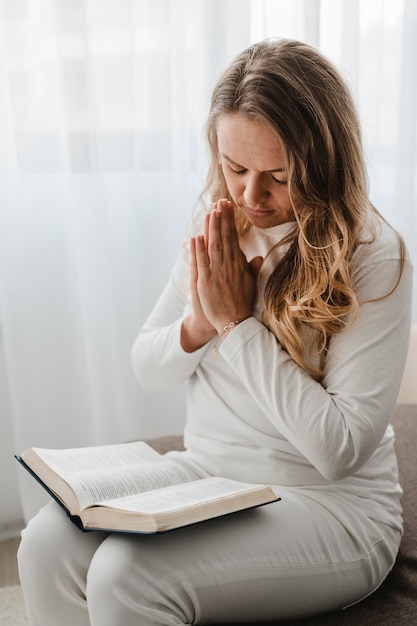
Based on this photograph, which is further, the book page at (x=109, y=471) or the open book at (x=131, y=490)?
the book page at (x=109, y=471)

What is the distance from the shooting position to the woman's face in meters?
1.27

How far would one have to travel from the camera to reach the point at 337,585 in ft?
3.92

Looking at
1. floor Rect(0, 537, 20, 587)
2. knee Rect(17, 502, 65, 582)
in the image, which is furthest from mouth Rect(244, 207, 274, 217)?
floor Rect(0, 537, 20, 587)

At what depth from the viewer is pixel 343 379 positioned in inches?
48.8

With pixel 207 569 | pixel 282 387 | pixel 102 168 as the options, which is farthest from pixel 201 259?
pixel 102 168

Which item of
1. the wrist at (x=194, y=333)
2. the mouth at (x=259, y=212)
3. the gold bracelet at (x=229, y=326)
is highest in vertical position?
the mouth at (x=259, y=212)

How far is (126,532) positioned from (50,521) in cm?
19

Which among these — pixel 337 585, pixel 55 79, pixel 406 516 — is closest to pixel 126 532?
pixel 337 585

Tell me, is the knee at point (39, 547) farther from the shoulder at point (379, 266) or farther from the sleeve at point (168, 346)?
the shoulder at point (379, 266)

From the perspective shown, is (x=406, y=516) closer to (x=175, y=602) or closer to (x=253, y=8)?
(x=175, y=602)

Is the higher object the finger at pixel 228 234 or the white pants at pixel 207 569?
the finger at pixel 228 234

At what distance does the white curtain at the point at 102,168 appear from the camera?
6.68 feet

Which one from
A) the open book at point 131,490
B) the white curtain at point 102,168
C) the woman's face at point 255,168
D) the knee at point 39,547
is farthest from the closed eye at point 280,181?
the white curtain at point 102,168

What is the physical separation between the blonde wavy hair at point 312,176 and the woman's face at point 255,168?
0.02 metres
